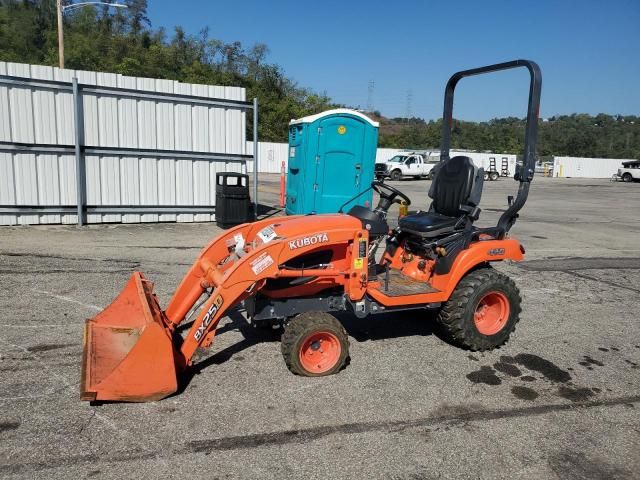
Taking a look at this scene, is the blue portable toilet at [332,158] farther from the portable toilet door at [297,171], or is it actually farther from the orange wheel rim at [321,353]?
the orange wheel rim at [321,353]

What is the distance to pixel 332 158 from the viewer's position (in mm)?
10570

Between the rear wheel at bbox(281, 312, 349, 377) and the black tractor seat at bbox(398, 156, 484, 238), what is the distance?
4.25 ft

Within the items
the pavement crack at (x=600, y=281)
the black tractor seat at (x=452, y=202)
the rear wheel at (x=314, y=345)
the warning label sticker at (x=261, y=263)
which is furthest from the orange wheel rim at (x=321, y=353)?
the pavement crack at (x=600, y=281)

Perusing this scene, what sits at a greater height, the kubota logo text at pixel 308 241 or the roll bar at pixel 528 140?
the roll bar at pixel 528 140

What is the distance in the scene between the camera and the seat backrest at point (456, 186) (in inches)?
185

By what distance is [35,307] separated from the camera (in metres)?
5.30

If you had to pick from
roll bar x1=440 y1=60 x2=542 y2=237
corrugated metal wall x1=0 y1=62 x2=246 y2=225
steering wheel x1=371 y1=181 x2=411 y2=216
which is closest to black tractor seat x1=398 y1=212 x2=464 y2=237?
steering wheel x1=371 y1=181 x2=411 y2=216

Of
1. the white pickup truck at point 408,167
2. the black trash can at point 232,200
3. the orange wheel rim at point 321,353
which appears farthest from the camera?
the white pickup truck at point 408,167

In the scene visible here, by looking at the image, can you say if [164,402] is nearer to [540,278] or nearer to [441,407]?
[441,407]

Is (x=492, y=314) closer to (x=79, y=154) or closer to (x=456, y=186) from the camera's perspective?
(x=456, y=186)

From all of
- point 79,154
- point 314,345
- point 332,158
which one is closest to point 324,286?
point 314,345

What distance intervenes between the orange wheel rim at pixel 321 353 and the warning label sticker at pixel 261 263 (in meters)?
0.69

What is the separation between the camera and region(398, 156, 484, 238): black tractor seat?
4602 mm

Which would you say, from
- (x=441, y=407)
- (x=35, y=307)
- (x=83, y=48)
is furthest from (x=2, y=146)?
(x=83, y=48)
